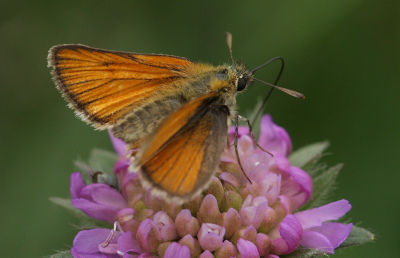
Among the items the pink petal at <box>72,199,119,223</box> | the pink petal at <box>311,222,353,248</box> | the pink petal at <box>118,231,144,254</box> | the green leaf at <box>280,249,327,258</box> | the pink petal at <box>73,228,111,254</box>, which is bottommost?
the pink petal at <box>73,228,111,254</box>

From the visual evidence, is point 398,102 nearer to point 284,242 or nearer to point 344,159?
point 344,159

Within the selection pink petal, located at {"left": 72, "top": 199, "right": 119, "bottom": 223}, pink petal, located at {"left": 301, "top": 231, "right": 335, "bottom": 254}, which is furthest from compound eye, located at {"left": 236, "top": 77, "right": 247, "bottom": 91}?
pink petal, located at {"left": 72, "top": 199, "right": 119, "bottom": 223}

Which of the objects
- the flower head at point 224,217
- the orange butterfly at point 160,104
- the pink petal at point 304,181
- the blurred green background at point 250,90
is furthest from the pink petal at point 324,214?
the blurred green background at point 250,90

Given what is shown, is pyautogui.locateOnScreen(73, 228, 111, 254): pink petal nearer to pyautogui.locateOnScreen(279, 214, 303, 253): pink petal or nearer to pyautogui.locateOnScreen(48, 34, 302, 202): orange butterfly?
pyautogui.locateOnScreen(48, 34, 302, 202): orange butterfly

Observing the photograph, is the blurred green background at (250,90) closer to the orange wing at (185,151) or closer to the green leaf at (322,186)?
the green leaf at (322,186)

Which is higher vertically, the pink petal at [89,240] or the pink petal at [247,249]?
the pink petal at [247,249]

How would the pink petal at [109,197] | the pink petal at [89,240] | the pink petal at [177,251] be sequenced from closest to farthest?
the pink petal at [177,251], the pink petal at [89,240], the pink petal at [109,197]
